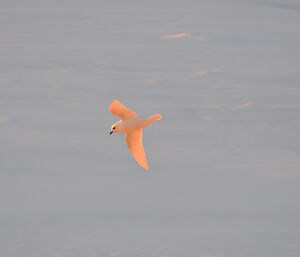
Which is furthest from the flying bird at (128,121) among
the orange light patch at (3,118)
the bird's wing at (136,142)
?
the orange light patch at (3,118)

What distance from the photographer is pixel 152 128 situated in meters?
2.55

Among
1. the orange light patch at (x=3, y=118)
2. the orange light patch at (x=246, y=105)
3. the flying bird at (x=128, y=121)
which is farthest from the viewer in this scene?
the orange light patch at (x=246, y=105)

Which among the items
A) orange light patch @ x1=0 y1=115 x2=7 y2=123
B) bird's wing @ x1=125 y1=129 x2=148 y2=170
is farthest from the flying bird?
orange light patch @ x1=0 y1=115 x2=7 y2=123

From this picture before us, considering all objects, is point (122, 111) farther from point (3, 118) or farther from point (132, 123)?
point (3, 118)

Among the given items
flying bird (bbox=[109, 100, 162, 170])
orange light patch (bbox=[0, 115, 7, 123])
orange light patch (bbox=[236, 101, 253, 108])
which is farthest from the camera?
orange light patch (bbox=[236, 101, 253, 108])

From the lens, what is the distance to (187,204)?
2.13 meters

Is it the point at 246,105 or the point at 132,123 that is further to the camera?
the point at 246,105

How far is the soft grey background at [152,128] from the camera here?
6.64 ft

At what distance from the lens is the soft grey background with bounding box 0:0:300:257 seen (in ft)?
6.64

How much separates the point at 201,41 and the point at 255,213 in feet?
3.87

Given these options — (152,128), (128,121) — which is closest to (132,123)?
(128,121)

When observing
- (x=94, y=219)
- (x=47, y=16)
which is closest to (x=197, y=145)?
(x=94, y=219)

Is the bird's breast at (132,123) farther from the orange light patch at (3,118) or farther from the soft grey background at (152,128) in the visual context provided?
the orange light patch at (3,118)

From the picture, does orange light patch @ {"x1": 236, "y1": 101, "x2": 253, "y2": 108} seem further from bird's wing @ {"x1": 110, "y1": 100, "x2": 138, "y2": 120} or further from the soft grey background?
bird's wing @ {"x1": 110, "y1": 100, "x2": 138, "y2": 120}
